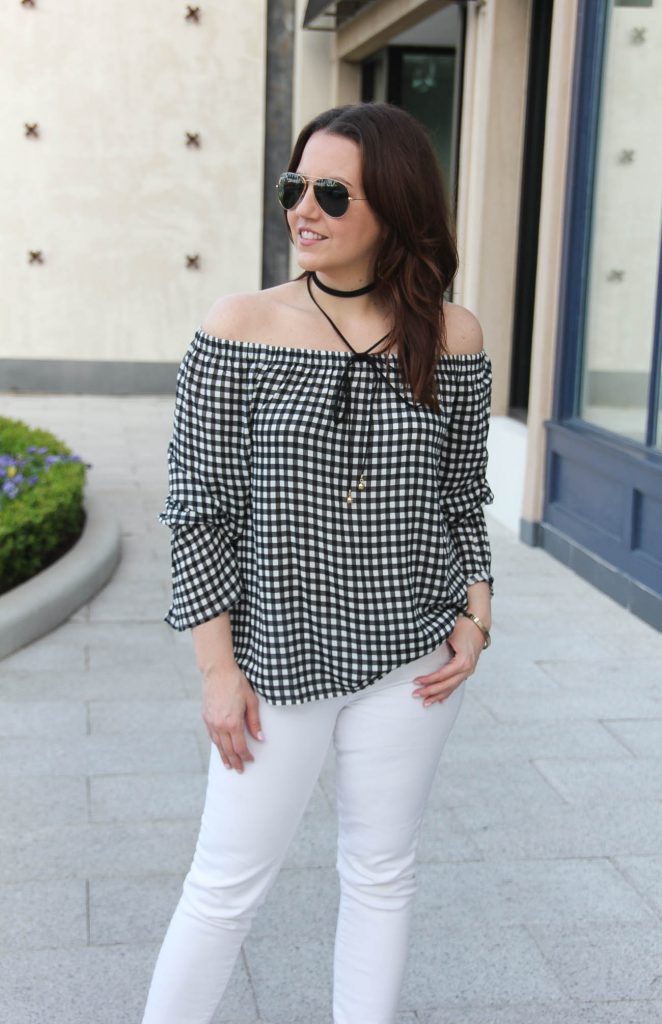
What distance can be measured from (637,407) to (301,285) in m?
4.40

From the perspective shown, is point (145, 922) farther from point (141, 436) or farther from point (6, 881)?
point (141, 436)

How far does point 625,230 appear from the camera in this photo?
21.3 feet

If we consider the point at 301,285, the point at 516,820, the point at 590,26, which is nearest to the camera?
the point at 301,285

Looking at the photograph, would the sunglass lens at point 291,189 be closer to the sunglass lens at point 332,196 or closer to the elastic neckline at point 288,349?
the sunglass lens at point 332,196

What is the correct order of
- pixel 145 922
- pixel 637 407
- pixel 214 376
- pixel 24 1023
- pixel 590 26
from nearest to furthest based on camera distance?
1. pixel 214 376
2. pixel 24 1023
3. pixel 145 922
4. pixel 637 407
5. pixel 590 26

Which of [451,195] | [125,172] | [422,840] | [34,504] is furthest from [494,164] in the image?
[125,172]

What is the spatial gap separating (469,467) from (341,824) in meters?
0.65

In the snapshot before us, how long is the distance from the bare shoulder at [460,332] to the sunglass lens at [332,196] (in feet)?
0.88

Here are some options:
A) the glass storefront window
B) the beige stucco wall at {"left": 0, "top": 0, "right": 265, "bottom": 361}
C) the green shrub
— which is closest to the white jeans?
the green shrub

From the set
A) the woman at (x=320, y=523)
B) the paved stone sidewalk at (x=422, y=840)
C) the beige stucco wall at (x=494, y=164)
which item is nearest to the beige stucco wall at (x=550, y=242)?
the beige stucco wall at (x=494, y=164)

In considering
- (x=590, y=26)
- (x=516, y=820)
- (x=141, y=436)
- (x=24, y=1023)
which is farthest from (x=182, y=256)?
(x=24, y=1023)

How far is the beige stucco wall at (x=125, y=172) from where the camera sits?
13336 mm

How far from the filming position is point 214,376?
6.70 feet

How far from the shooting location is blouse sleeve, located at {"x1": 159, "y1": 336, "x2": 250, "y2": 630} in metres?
2.04
